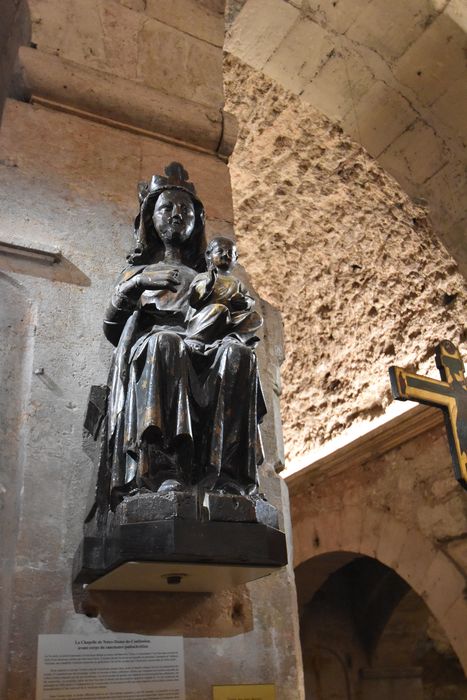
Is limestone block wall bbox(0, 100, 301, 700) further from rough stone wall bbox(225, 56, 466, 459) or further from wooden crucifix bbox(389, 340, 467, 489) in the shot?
rough stone wall bbox(225, 56, 466, 459)

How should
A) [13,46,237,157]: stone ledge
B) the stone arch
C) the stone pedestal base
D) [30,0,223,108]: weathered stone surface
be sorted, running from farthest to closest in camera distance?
1. the stone arch
2. [30,0,223,108]: weathered stone surface
3. [13,46,237,157]: stone ledge
4. the stone pedestal base

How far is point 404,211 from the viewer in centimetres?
534

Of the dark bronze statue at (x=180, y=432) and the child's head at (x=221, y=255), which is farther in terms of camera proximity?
the child's head at (x=221, y=255)

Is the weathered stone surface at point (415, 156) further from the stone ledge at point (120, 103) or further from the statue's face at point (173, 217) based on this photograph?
the statue's face at point (173, 217)

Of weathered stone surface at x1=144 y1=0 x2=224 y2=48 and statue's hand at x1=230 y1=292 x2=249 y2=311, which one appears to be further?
weathered stone surface at x1=144 y1=0 x2=224 y2=48

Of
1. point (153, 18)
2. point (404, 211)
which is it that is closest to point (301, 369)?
point (404, 211)

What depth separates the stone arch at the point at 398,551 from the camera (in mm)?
4734

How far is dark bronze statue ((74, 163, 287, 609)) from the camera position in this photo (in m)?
1.53

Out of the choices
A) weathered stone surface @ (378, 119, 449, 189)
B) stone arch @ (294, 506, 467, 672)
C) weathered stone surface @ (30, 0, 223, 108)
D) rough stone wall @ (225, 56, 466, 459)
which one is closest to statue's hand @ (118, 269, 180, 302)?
weathered stone surface @ (30, 0, 223, 108)

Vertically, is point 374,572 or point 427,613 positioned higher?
point 374,572

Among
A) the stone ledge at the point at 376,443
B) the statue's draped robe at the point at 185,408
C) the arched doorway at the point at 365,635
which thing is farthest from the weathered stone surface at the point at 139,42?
the arched doorway at the point at 365,635

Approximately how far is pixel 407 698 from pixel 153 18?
677 cm

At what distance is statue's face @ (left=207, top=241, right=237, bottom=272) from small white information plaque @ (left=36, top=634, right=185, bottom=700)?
102 centimetres

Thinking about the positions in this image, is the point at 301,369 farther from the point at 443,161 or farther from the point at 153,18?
the point at 153,18
